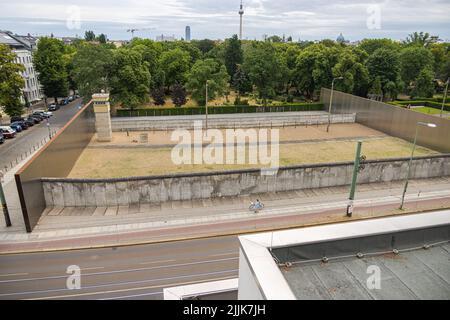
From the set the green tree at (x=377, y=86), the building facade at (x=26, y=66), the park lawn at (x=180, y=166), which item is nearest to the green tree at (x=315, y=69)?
the green tree at (x=377, y=86)

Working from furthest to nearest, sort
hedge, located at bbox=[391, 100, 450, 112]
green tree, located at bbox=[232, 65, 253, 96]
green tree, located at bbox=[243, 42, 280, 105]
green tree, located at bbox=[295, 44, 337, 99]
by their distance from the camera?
green tree, located at bbox=[232, 65, 253, 96]
hedge, located at bbox=[391, 100, 450, 112]
green tree, located at bbox=[295, 44, 337, 99]
green tree, located at bbox=[243, 42, 280, 105]

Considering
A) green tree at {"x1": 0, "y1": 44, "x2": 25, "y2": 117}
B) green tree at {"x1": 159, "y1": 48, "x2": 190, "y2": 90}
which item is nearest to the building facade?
green tree at {"x1": 0, "y1": 44, "x2": 25, "y2": 117}

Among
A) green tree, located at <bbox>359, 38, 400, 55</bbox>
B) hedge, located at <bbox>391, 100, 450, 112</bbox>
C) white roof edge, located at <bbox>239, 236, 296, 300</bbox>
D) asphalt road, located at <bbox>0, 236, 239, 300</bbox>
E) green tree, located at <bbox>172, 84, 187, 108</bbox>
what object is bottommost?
asphalt road, located at <bbox>0, 236, 239, 300</bbox>

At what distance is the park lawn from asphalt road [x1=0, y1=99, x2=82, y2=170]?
7.85 metres

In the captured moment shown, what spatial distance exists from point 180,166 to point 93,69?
A: 28122 mm

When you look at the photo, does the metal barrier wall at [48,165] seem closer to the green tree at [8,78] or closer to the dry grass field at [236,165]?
the dry grass field at [236,165]

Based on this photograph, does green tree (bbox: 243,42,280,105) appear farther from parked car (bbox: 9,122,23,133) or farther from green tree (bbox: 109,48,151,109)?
parked car (bbox: 9,122,23,133)

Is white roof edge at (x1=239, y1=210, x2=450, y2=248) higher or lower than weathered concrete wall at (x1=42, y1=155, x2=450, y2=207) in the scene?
higher

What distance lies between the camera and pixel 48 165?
2695 cm

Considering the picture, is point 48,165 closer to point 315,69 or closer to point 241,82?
point 241,82

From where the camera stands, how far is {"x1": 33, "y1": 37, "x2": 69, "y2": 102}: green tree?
64.3 meters

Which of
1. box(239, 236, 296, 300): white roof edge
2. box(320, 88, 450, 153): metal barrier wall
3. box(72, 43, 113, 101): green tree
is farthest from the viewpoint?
box(72, 43, 113, 101): green tree

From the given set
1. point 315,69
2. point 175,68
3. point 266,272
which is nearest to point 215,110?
point 175,68
